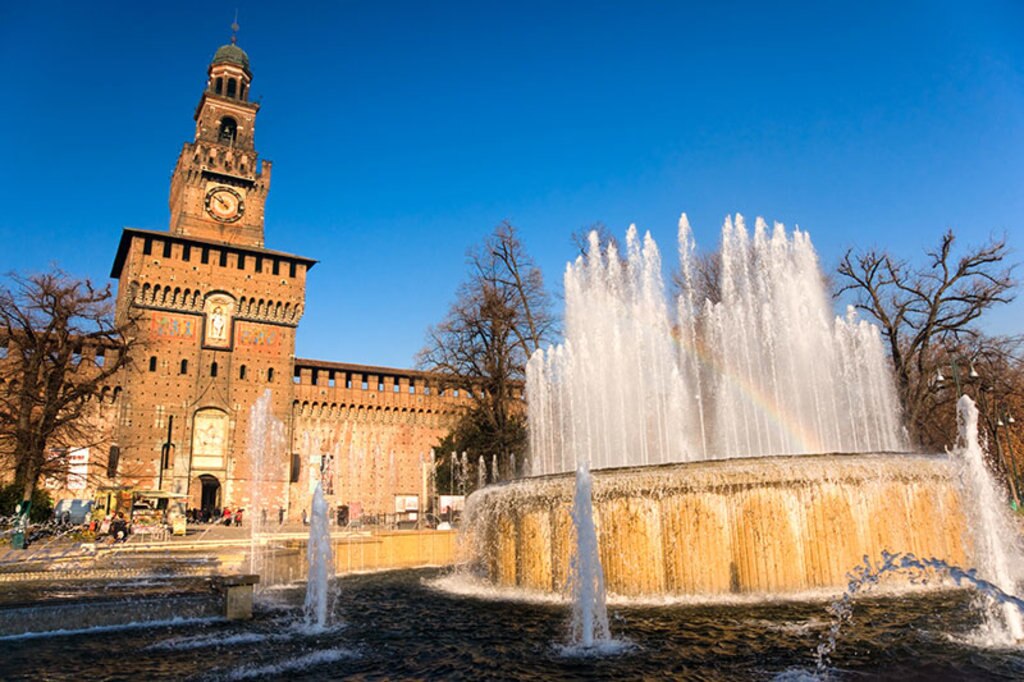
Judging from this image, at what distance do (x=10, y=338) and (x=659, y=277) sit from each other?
60.5 ft

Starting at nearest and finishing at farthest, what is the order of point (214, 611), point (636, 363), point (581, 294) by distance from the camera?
point (214, 611), point (636, 363), point (581, 294)

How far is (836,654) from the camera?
14.8ft

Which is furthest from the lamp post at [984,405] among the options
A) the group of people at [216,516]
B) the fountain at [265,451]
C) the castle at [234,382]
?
the fountain at [265,451]

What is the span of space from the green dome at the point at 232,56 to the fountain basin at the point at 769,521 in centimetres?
4102

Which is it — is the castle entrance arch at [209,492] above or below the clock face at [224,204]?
below

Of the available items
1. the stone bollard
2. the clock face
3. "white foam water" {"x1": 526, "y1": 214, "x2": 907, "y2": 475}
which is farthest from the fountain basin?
the clock face

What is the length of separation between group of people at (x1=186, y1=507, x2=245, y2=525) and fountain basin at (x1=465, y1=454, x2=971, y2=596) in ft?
80.6

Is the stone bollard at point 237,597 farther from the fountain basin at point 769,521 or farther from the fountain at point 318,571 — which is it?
the fountain basin at point 769,521

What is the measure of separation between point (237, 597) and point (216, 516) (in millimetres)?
26338

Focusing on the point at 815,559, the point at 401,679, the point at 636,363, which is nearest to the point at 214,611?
the point at 401,679

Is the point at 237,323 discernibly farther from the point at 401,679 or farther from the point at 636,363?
the point at 401,679

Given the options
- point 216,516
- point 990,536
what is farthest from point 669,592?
point 216,516

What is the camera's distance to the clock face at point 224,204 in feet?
118

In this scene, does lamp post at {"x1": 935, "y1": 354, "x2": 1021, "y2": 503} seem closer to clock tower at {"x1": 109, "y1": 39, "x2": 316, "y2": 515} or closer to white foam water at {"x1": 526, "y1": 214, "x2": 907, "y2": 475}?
white foam water at {"x1": 526, "y1": 214, "x2": 907, "y2": 475}
